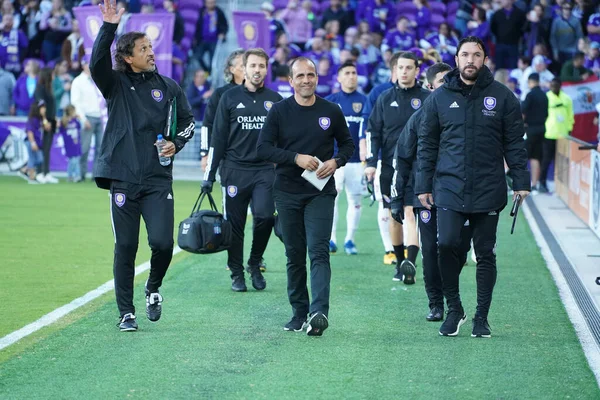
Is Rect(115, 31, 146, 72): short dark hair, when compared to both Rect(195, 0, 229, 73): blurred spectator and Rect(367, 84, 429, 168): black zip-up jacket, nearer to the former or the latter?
Rect(367, 84, 429, 168): black zip-up jacket

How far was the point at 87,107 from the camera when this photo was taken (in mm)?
24469

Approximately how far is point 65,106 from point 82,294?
16.3 metres

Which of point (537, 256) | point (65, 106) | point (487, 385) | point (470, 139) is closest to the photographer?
point (487, 385)

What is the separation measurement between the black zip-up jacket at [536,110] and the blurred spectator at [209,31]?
8307mm

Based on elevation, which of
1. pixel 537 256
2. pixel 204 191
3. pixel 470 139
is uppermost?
pixel 470 139

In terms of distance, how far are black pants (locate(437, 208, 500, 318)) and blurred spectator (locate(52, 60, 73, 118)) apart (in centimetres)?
1938

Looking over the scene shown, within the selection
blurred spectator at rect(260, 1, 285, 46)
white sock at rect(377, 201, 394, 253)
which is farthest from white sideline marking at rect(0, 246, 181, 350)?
blurred spectator at rect(260, 1, 285, 46)

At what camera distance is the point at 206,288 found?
10.7 metres

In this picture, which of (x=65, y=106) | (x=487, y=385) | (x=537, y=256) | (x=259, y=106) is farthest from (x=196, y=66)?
(x=487, y=385)

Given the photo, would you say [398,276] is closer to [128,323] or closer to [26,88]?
[128,323]

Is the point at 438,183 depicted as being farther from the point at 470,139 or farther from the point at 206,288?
the point at 206,288

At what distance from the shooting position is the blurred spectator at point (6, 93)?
91.1 feet

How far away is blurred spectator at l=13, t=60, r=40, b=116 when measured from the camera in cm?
2675

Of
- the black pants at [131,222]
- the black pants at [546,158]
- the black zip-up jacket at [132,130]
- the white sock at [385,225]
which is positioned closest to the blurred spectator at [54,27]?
the black pants at [546,158]
